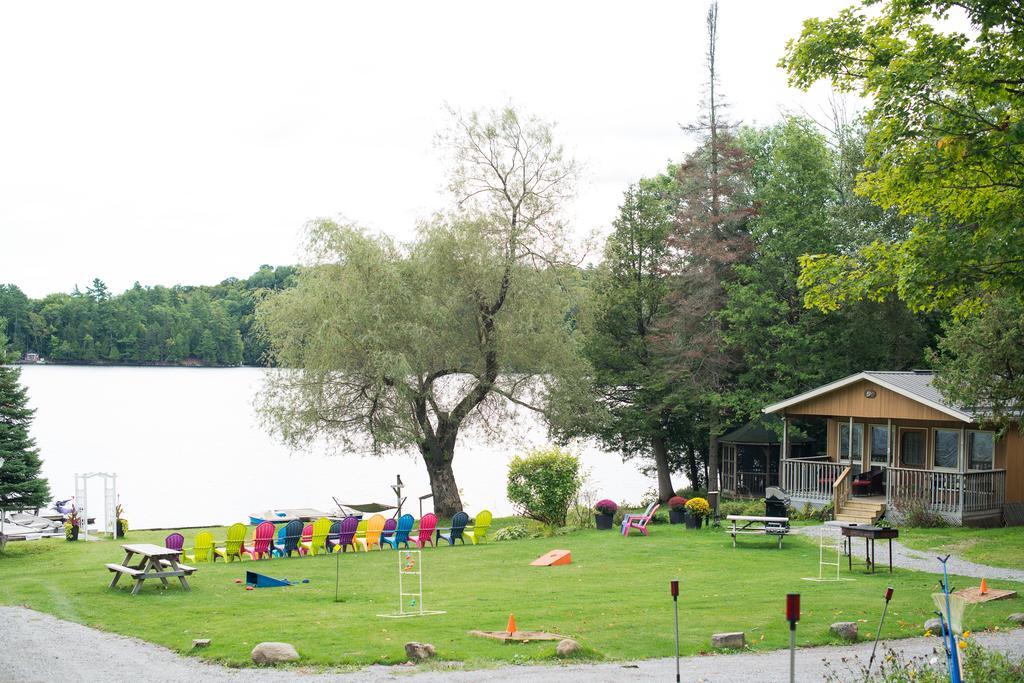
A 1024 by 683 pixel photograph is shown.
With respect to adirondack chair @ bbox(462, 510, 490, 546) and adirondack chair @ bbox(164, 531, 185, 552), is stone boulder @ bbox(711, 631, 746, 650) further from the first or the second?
adirondack chair @ bbox(462, 510, 490, 546)

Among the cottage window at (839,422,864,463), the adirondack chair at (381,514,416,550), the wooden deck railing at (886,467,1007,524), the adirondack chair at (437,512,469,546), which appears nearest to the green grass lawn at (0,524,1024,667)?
the adirondack chair at (381,514,416,550)

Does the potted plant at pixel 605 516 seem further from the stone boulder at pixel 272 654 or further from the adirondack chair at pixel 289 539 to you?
the stone boulder at pixel 272 654

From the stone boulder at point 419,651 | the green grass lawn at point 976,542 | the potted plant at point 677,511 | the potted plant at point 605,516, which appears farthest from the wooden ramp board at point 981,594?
the potted plant at point 605,516

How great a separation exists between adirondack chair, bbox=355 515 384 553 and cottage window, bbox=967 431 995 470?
1629 centimetres

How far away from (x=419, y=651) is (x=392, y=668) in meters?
0.42

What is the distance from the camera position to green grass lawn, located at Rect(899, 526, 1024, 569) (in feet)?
67.0

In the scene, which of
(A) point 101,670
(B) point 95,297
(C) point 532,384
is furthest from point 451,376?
(B) point 95,297

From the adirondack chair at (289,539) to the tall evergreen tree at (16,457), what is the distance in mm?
7296

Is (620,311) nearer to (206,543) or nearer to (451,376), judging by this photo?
(451,376)

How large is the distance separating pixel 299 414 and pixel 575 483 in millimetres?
9079

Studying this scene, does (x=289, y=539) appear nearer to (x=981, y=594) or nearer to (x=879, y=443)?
(x=981, y=594)

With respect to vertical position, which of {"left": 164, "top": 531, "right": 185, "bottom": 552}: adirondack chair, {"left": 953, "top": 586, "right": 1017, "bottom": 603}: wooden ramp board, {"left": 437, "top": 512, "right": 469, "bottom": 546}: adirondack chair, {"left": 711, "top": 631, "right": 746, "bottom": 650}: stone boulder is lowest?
{"left": 437, "top": 512, "right": 469, "bottom": 546}: adirondack chair

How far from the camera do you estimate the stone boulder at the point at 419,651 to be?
1180 cm

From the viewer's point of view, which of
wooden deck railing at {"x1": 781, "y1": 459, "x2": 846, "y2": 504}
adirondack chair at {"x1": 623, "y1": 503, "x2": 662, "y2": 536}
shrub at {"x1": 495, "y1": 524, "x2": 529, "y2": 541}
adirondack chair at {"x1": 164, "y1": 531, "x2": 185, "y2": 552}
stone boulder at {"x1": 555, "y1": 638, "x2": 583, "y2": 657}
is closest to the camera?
stone boulder at {"x1": 555, "y1": 638, "x2": 583, "y2": 657}
